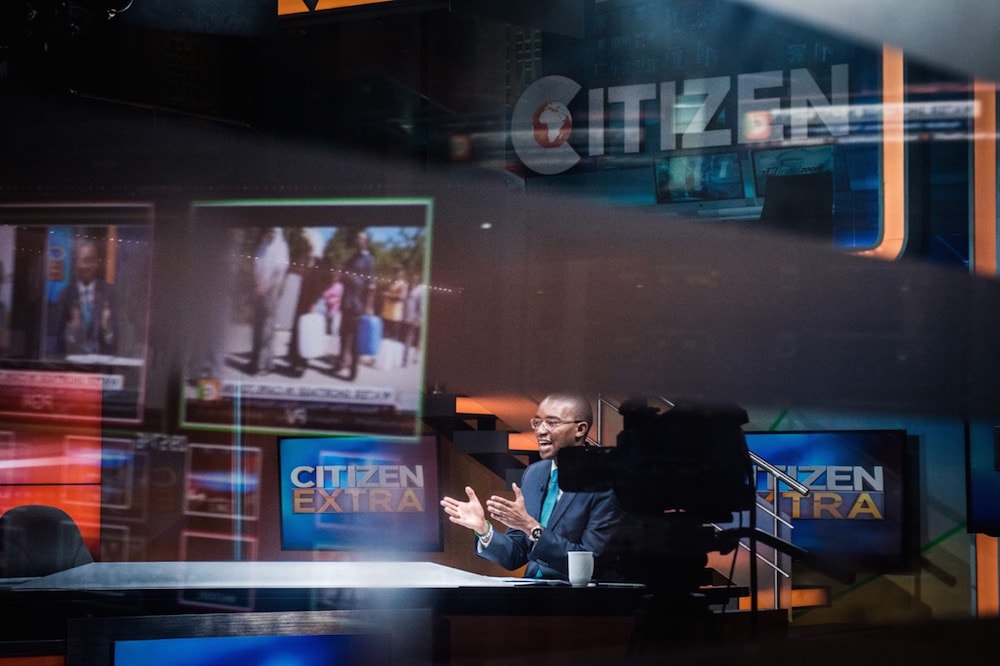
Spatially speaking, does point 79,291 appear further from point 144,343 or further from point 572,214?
point 572,214

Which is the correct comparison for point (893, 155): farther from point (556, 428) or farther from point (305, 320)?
point (305, 320)

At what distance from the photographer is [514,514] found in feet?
9.91

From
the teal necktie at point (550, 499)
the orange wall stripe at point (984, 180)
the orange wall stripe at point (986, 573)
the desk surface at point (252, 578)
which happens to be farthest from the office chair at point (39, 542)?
the orange wall stripe at point (984, 180)

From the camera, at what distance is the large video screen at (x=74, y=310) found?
4.18m

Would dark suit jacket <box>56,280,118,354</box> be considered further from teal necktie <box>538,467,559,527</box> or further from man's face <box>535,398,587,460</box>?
teal necktie <box>538,467,559,527</box>

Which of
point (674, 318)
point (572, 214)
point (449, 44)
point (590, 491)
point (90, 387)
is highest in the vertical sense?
point (449, 44)

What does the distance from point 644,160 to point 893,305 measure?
105cm

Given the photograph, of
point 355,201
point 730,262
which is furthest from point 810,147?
point 355,201

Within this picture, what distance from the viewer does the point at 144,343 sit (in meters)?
4.25

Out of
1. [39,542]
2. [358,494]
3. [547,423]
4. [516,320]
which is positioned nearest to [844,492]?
[547,423]

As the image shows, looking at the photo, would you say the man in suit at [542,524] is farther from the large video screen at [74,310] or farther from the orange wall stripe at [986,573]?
the large video screen at [74,310]

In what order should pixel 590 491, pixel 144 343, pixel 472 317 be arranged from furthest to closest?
1. pixel 144 343
2. pixel 472 317
3. pixel 590 491

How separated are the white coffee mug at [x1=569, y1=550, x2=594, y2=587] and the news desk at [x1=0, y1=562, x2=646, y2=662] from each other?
3 centimetres

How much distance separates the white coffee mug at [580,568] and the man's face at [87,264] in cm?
302
